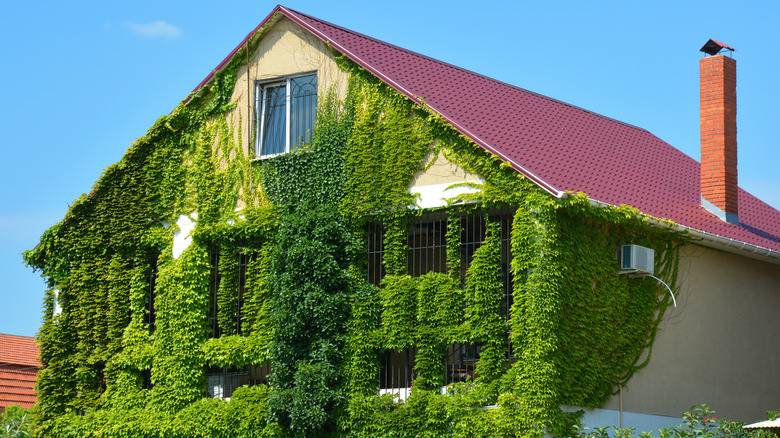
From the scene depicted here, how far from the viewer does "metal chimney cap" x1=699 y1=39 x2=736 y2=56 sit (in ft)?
67.2

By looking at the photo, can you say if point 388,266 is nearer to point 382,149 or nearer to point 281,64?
point 382,149

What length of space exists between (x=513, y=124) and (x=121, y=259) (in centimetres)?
852

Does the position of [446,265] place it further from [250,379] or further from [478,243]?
[250,379]

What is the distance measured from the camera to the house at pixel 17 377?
25969 mm

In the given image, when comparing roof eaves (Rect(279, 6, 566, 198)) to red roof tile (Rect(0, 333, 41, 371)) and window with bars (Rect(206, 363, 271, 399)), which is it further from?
red roof tile (Rect(0, 333, 41, 371))

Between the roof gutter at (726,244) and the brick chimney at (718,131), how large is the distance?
0.89m

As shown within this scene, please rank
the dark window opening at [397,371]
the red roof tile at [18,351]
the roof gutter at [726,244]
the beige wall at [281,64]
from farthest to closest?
the red roof tile at [18,351] < the beige wall at [281,64] < the dark window opening at [397,371] < the roof gutter at [726,244]

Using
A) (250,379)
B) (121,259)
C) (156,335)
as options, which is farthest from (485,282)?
(121,259)

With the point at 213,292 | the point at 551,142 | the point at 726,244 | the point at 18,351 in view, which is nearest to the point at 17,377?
the point at 18,351

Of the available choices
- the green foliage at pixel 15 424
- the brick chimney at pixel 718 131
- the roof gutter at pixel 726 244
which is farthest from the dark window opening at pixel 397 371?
the green foliage at pixel 15 424

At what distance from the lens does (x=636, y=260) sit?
1625cm

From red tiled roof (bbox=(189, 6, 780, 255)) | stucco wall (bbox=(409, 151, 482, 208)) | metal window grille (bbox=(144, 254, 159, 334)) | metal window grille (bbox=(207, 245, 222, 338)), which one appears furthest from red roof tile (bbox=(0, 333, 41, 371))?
stucco wall (bbox=(409, 151, 482, 208))

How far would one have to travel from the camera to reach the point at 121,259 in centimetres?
2075

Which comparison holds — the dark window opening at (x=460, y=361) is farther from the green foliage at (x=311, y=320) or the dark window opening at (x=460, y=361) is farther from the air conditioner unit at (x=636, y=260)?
the air conditioner unit at (x=636, y=260)
